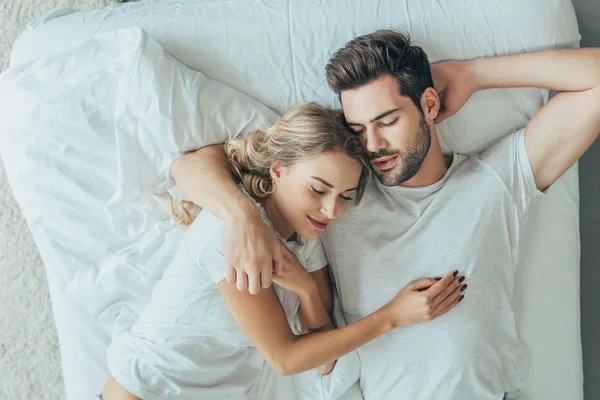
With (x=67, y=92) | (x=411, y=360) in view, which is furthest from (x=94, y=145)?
(x=411, y=360)

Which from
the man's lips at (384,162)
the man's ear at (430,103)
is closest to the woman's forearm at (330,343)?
the man's lips at (384,162)

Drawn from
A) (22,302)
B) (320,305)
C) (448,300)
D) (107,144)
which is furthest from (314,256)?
(22,302)

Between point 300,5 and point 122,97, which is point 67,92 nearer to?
point 122,97

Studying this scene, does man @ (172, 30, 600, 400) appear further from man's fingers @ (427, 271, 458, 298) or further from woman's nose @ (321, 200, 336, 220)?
woman's nose @ (321, 200, 336, 220)

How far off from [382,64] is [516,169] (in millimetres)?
408

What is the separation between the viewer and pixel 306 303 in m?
1.35

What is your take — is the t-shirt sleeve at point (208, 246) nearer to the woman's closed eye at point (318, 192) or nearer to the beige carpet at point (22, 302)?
the woman's closed eye at point (318, 192)

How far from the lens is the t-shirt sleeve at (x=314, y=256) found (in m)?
1.40

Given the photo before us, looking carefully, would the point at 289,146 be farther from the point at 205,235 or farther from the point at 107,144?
the point at 107,144

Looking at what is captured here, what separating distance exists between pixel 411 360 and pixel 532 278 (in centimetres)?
37

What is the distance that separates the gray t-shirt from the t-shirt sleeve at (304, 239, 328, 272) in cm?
2

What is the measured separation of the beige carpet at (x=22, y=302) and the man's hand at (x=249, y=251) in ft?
3.16

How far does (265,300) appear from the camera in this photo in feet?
4.09

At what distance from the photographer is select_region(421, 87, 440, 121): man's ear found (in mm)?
1314
